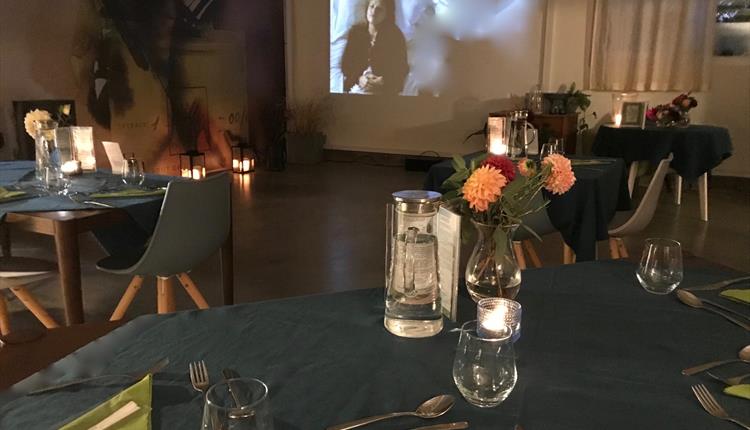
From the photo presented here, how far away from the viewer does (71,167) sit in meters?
2.94

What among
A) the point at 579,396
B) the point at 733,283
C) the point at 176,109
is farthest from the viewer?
the point at 176,109

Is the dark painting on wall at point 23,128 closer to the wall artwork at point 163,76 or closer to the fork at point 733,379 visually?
the wall artwork at point 163,76

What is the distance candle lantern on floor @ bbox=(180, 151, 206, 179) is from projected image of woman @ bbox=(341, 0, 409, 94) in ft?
7.86

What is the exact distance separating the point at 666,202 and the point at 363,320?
5.37 metres

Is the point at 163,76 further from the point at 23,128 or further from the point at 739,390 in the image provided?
the point at 739,390

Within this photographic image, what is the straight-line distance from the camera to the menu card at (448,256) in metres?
A: 1.23

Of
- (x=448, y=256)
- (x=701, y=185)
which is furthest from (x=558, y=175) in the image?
(x=701, y=185)

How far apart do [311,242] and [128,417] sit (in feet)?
11.8

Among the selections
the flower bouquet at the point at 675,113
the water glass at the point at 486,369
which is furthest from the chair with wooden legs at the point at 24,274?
the flower bouquet at the point at 675,113

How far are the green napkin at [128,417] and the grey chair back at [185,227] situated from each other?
140 cm

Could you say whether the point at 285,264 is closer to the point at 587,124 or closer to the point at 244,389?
Result: the point at 244,389

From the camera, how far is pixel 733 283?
1489 millimetres

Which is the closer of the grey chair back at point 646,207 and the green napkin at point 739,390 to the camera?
the green napkin at point 739,390

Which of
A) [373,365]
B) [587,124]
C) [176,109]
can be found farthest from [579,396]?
[587,124]
